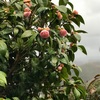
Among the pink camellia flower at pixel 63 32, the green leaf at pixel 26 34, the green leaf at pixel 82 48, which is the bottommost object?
the green leaf at pixel 82 48

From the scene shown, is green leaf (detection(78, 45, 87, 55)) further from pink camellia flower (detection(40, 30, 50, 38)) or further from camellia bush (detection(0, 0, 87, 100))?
pink camellia flower (detection(40, 30, 50, 38))

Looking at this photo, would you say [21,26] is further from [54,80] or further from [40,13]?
[54,80]

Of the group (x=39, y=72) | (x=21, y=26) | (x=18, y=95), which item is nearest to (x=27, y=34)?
(x=21, y=26)

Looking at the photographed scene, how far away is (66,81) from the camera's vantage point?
12.6 feet

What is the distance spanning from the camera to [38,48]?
3709mm

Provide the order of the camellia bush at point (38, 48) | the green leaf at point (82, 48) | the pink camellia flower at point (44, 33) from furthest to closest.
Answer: the green leaf at point (82, 48), the camellia bush at point (38, 48), the pink camellia flower at point (44, 33)

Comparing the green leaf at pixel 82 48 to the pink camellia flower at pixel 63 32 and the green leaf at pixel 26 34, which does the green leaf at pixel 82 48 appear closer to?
the pink camellia flower at pixel 63 32

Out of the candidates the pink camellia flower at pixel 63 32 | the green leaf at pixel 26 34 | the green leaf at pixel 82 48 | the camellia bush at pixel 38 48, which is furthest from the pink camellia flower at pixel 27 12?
the green leaf at pixel 82 48

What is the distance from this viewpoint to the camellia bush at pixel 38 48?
11.6ft

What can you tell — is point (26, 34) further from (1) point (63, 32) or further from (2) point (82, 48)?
(2) point (82, 48)

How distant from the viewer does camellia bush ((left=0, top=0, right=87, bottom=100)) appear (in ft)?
11.6

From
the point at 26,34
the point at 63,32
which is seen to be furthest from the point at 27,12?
the point at 63,32

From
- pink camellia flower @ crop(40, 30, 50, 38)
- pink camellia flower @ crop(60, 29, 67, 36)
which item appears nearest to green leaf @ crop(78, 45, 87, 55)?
pink camellia flower @ crop(60, 29, 67, 36)

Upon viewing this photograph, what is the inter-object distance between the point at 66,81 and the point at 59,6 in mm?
896
